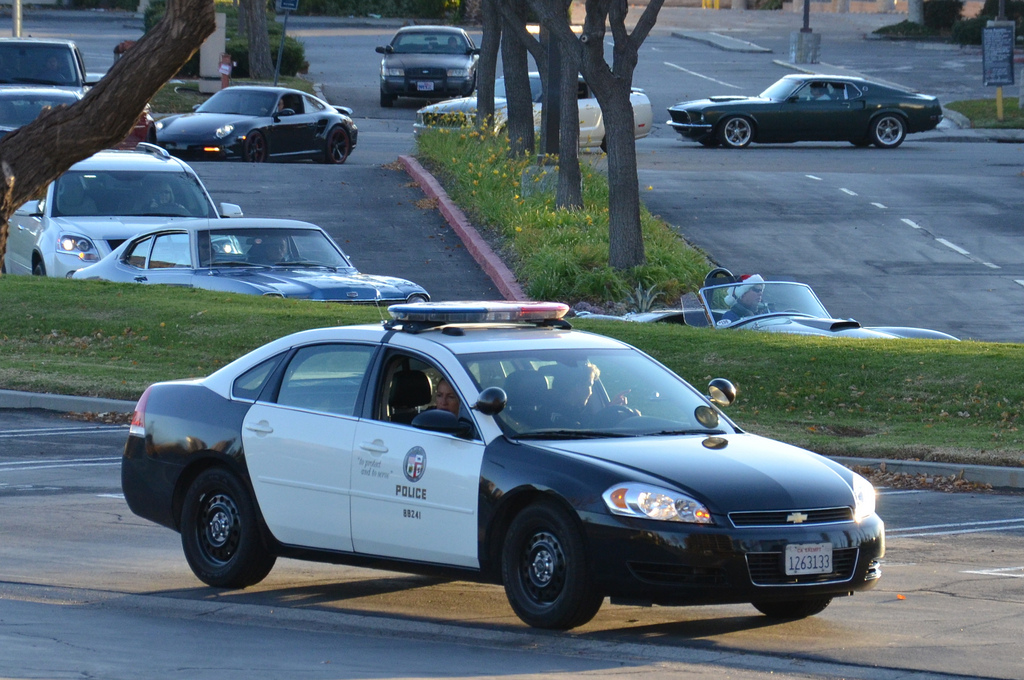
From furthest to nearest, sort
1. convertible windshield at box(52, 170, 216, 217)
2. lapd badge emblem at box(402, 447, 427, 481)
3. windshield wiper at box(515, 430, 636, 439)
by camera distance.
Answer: convertible windshield at box(52, 170, 216, 217), lapd badge emblem at box(402, 447, 427, 481), windshield wiper at box(515, 430, 636, 439)

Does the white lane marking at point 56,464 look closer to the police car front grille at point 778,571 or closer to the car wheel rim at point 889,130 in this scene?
the police car front grille at point 778,571

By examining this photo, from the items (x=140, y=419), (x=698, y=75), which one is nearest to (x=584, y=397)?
(x=140, y=419)

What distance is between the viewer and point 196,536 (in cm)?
866

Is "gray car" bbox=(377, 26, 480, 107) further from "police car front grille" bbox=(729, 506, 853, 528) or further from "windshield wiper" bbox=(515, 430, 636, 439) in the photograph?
"police car front grille" bbox=(729, 506, 853, 528)

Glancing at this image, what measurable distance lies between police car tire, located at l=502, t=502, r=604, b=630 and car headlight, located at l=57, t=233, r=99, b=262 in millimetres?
14470

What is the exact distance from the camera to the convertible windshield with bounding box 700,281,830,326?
17469 millimetres

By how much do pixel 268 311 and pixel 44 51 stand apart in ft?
46.1

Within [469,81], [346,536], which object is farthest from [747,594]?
[469,81]

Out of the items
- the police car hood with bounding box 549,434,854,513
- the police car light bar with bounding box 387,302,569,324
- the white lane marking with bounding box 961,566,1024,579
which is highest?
the police car light bar with bounding box 387,302,569,324

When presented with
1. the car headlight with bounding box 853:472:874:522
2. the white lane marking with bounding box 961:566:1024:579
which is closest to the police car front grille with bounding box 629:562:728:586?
Answer: the car headlight with bounding box 853:472:874:522

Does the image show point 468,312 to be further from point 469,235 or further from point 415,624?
point 469,235

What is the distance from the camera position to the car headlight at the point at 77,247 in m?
20.9

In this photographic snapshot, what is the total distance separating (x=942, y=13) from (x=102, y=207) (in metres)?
49.2

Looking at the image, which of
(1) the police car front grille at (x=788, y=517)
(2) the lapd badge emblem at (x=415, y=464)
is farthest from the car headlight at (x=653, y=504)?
(2) the lapd badge emblem at (x=415, y=464)
